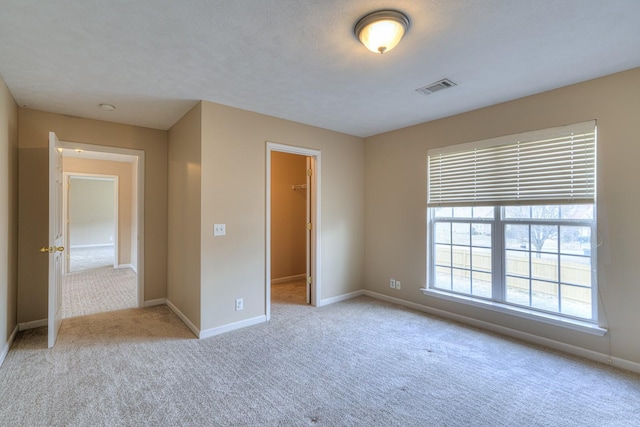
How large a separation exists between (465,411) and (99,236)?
1204 cm

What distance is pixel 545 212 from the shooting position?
9.88 ft

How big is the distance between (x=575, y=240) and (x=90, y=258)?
33.5 ft

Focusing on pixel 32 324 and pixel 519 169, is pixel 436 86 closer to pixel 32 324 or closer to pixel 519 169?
pixel 519 169

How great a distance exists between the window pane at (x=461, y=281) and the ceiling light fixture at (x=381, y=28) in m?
2.84

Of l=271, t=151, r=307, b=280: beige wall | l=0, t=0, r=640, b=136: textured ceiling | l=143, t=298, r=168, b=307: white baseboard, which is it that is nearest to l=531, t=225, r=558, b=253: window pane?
l=0, t=0, r=640, b=136: textured ceiling

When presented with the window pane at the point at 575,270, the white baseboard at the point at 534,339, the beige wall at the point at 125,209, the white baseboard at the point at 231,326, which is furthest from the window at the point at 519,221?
the beige wall at the point at 125,209

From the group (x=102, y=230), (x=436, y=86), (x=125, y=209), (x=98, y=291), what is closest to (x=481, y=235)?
(x=436, y=86)

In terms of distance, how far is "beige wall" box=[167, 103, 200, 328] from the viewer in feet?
10.7

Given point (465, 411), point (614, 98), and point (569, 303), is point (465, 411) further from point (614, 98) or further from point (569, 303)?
point (614, 98)

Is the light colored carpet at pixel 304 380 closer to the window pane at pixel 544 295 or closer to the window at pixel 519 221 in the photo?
the window pane at pixel 544 295

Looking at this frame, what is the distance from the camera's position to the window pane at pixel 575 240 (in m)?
2.77

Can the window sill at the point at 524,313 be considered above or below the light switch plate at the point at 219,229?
below

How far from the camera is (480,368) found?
8.36 ft

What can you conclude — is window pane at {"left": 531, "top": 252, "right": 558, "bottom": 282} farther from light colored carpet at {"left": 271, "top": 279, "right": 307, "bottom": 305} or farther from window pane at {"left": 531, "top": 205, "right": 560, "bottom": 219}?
light colored carpet at {"left": 271, "top": 279, "right": 307, "bottom": 305}
